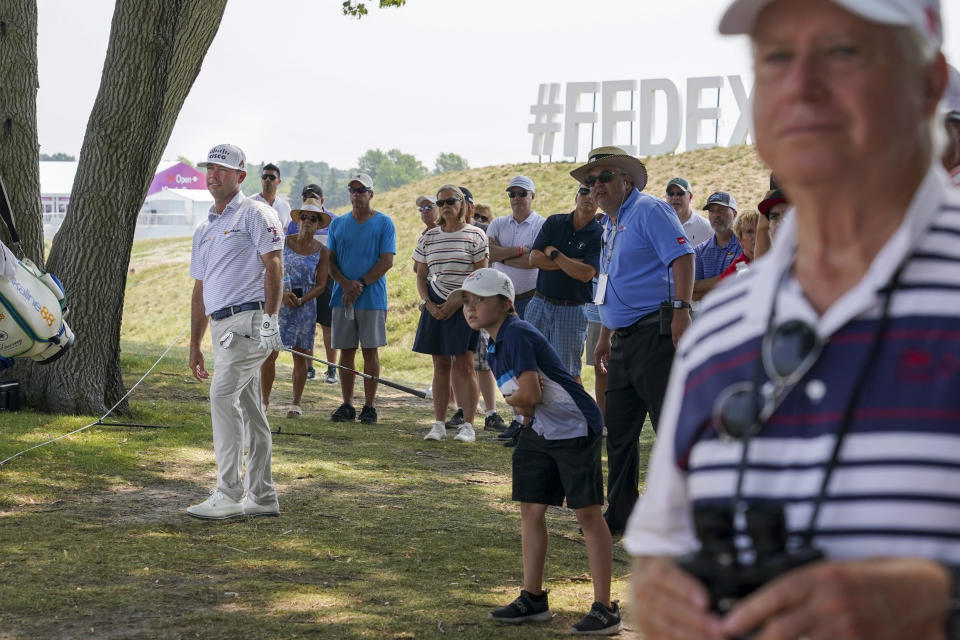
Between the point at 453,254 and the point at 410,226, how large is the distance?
27970 mm

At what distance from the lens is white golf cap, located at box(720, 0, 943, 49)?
1288 mm

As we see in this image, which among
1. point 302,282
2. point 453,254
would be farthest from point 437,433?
point 302,282

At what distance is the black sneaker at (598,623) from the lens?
4918mm

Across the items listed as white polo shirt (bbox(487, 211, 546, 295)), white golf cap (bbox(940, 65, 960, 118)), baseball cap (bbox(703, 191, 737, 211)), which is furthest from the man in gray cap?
white golf cap (bbox(940, 65, 960, 118))

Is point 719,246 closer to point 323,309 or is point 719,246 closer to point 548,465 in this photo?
point 548,465

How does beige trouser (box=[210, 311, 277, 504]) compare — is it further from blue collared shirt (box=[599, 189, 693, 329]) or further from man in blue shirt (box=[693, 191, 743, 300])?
man in blue shirt (box=[693, 191, 743, 300])

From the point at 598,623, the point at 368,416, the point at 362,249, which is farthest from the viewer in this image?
the point at 362,249

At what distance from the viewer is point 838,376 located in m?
1.31

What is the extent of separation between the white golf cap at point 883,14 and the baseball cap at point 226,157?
19.8 feet

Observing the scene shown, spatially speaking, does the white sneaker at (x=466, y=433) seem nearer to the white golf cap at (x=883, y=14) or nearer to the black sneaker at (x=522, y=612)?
the black sneaker at (x=522, y=612)

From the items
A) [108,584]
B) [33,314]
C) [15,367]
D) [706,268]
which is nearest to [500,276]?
[108,584]

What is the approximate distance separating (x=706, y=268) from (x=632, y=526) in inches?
317

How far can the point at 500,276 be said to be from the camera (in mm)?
5691

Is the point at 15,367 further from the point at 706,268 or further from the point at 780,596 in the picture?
the point at 780,596
